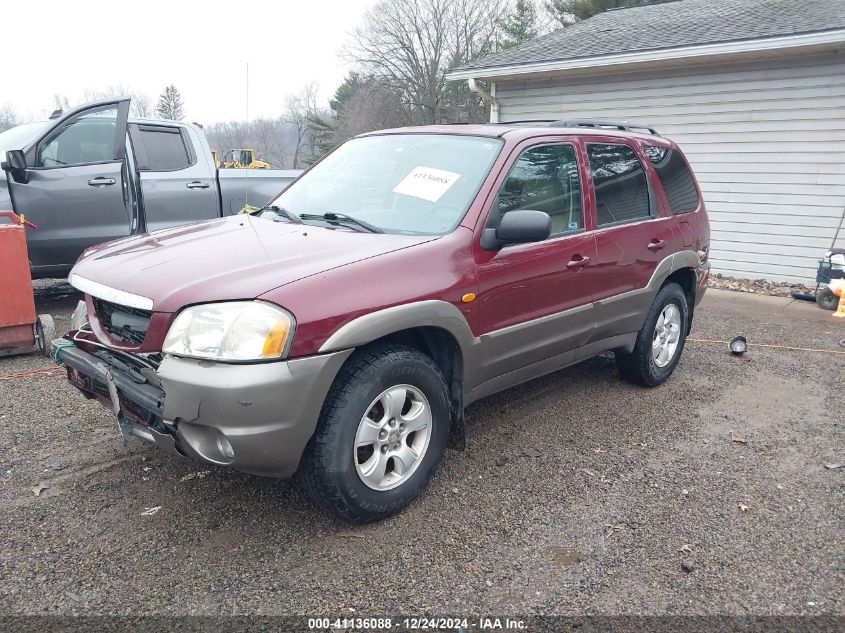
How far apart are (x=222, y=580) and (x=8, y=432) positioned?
6.92 ft

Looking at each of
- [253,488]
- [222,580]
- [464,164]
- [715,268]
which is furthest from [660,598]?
[715,268]

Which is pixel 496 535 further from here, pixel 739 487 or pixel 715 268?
pixel 715 268

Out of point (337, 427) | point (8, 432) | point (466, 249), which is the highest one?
point (466, 249)

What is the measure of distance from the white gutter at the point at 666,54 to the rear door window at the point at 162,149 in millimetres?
5662

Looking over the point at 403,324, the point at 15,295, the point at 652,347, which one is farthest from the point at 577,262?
the point at 15,295

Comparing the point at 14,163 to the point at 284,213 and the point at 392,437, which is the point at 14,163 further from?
the point at 392,437

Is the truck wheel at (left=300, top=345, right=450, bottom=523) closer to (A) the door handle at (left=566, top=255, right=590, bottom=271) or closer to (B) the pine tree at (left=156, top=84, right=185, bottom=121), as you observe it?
(A) the door handle at (left=566, top=255, right=590, bottom=271)

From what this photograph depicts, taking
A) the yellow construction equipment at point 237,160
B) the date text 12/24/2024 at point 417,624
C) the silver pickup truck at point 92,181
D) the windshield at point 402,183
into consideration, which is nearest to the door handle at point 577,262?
the windshield at point 402,183

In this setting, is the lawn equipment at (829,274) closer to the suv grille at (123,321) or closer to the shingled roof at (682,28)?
the shingled roof at (682,28)

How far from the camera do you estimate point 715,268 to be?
9984 millimetres

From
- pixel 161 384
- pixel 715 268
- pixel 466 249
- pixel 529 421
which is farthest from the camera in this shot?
pixel 715 268

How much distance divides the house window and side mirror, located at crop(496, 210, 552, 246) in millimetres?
193

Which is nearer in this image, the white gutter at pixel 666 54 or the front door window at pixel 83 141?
the front door window at pixel 83 141

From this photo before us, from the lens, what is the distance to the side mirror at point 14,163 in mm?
5828
